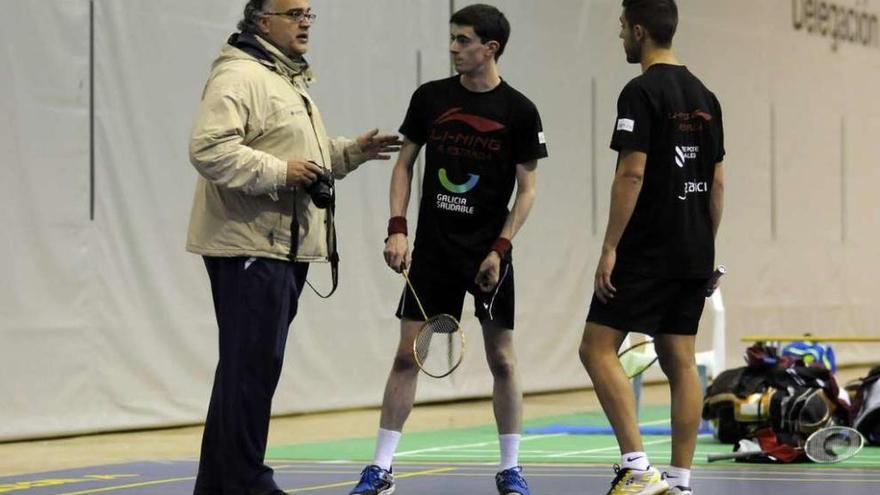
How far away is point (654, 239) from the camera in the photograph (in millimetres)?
6684

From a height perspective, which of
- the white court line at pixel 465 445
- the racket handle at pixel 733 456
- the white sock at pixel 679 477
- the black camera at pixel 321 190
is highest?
the black camera at pixel 321 190

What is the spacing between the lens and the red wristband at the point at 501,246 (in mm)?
7094

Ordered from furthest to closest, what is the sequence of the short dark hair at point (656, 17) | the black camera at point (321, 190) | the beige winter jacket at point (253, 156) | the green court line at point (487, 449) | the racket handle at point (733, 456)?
1. the green court line at point (487, 449)
2. the racket handle at point (733, 456)
3. the short dark hair at point (656, 17)
4. the black camera at point (321, 190)
5. the beige winter jacket at point (253, 156)

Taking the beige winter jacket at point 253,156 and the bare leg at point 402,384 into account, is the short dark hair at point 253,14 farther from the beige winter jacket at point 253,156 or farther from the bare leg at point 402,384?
the bare leg at point 402,384

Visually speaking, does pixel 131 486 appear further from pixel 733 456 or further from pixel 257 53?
pixel 733 456

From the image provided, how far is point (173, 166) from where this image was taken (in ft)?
40.5

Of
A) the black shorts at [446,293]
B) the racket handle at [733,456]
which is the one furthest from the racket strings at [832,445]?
the black shorts at [446,293]

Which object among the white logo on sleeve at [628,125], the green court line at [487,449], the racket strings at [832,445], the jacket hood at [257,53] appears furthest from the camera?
the green court line at [487,449]

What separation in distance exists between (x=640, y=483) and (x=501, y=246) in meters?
1.14

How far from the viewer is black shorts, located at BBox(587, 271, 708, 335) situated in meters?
6.65

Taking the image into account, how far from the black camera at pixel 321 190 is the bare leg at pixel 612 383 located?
1225 millimetres

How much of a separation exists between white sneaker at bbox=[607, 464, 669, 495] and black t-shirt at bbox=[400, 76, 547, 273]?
110cm

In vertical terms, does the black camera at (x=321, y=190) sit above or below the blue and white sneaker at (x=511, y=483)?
above

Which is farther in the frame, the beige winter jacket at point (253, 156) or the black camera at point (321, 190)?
the black camera at point (321, 190)
